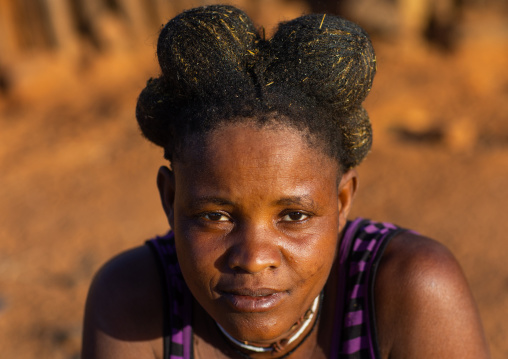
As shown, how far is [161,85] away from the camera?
2.07 metres

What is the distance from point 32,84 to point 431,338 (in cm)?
700

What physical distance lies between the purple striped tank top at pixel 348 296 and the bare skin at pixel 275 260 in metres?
0.04

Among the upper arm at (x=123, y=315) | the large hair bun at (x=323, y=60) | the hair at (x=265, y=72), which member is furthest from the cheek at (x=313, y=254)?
the upper arm at (x=123, y=315)

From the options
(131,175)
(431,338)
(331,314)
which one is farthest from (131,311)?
(131,175)

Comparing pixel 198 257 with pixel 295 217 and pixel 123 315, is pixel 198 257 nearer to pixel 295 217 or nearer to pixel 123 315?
pixel 295 217

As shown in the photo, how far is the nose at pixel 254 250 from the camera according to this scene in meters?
1.77

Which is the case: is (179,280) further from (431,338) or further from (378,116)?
(378,116)

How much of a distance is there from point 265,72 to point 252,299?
668 mm

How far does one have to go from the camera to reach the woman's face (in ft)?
5.82

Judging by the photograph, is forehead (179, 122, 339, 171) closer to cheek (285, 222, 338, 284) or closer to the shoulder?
cheek (285, 222, 338, 284)

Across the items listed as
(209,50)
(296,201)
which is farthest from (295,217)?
(209,50)

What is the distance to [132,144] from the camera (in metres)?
6.78

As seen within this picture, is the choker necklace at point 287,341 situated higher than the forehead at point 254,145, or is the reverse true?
the forehead at point 254,145

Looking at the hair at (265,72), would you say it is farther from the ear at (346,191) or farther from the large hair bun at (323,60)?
the ear at (346,191)
